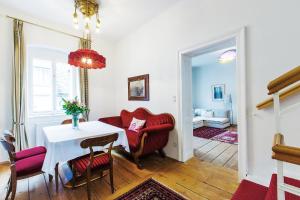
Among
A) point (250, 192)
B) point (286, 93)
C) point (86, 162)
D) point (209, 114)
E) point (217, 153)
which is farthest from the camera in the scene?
point (209, 114)

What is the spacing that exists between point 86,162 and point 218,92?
635cm

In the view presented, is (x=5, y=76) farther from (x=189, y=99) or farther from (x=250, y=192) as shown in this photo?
(x=250, y=192)

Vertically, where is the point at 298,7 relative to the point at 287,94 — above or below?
above

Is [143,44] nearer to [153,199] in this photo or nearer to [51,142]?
[51,142]

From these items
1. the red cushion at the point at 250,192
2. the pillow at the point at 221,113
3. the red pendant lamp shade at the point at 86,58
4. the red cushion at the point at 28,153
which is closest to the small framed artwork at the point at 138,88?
the red pendant lamp shade at the point at 86,58

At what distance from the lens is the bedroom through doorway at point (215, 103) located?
3.81 m

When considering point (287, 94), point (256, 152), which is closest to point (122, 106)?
point (256, 152)

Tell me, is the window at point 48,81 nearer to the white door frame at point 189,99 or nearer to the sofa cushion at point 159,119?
the sofa cushion at point 159,119

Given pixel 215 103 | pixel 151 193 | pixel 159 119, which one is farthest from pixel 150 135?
pixel 215 103

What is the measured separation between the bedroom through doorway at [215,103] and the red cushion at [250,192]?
1.92m

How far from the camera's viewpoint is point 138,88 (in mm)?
3848

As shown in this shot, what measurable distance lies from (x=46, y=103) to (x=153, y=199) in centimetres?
343

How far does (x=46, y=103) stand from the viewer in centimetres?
361

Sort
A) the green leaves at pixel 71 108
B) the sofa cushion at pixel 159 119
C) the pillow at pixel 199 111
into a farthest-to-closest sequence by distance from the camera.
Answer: the pillow at pixel 199 111 < the sofa cushion at pixel 159 119 < the green leaves at pixel 71 108
